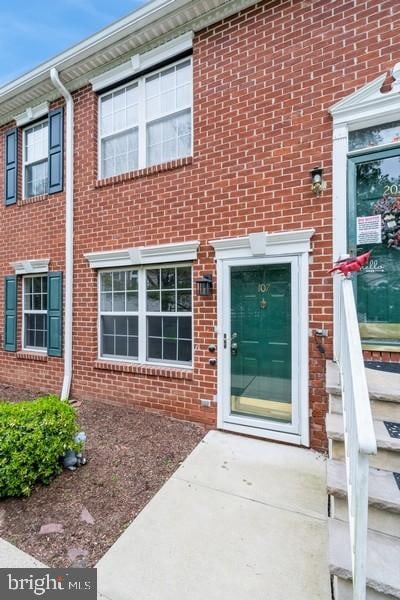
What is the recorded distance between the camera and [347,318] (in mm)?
2152

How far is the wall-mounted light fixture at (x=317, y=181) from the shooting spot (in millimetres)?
3619

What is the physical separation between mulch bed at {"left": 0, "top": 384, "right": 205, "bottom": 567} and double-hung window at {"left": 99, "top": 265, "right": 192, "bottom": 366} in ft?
3.53

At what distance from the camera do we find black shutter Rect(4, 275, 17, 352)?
21.4ft

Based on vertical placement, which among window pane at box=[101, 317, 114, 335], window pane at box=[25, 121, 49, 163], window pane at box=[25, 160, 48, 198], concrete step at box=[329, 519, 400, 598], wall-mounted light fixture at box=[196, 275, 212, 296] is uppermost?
window pane at box=[25, 121, 49, 163]

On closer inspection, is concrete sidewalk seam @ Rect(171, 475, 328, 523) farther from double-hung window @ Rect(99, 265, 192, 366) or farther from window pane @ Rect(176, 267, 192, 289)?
window pane @ Rect(176, 267, 192, 289)

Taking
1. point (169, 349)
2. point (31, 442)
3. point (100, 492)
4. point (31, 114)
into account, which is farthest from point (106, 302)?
point (31, 114)

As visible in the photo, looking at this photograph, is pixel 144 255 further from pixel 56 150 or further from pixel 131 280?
pixel 56 150

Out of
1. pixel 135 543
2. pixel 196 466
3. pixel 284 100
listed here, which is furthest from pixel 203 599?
pixel 284 100

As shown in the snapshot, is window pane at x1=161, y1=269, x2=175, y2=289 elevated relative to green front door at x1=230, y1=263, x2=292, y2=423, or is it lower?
elevated

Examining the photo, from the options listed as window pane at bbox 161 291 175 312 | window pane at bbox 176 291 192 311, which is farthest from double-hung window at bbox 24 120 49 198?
window pane at bbox 176 291 192 311

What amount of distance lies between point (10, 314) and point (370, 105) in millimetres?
7162

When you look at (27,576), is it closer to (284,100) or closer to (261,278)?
(261,278)

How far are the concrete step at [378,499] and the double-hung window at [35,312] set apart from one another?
587cm

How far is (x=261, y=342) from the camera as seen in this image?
404cm
